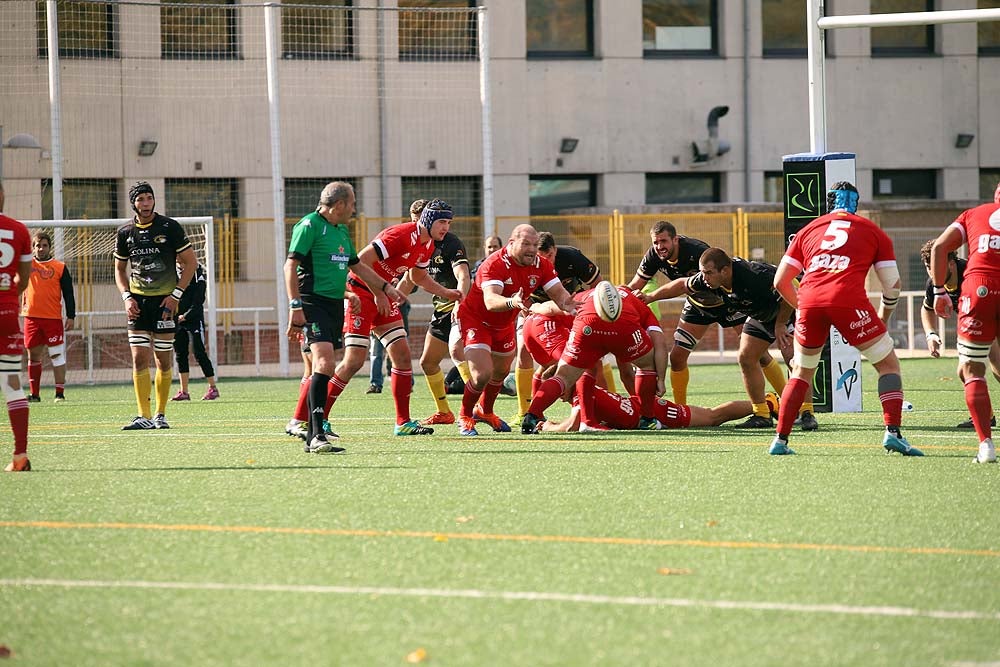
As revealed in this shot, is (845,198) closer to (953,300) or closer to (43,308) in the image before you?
(953,300)

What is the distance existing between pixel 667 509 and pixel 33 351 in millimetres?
11933

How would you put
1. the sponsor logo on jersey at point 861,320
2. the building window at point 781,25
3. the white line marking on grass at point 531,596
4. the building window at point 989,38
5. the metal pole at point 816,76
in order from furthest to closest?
the building window at point 989,38 < the building window at point 781,25 < the metal pole at point 816,76 < the sponsor logo on jersey at point 861,320 < the white line marking on grass at point 531,596

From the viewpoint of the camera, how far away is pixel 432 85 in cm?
2575

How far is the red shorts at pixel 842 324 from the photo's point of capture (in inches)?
358

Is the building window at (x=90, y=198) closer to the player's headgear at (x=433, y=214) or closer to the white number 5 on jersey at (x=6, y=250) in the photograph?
the player's headgear at (x=433, y=214)

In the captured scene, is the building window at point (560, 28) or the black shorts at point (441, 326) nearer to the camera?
the black shorts at point (441, 326)

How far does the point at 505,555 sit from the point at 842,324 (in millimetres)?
4019

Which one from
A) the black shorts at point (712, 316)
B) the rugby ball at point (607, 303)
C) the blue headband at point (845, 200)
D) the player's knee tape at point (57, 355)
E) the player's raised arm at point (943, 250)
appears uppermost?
the blue headband at point (845, 200)

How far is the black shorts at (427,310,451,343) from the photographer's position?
13.1 m

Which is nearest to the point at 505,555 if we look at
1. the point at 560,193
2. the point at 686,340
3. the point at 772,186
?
the point at 686,340

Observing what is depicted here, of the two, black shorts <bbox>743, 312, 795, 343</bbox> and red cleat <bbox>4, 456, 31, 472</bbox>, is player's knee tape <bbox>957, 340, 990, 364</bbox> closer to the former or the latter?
black shorts <bbox>743, 312, 795, 343</bbox>

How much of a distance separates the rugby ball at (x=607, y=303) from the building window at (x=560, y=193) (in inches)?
708

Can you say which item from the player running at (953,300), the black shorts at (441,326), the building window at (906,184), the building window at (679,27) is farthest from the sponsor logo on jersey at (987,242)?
the building window at (906,184)

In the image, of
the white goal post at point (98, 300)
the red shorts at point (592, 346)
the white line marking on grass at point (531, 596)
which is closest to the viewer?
the white line marking on grass at point (531, 596)
